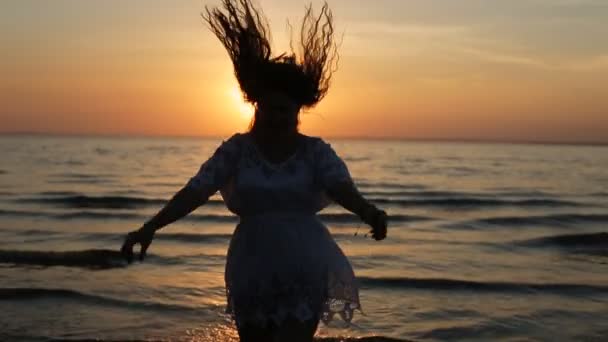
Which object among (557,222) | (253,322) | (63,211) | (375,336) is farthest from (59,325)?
(557,222)

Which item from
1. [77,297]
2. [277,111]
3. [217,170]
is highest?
[277,111]

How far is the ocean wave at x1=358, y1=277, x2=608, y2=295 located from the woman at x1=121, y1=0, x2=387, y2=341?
650 cm

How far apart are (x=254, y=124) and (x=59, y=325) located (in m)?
4.80

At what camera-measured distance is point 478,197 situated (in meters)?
25.5

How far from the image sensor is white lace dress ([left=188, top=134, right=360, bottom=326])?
3678 millimetres

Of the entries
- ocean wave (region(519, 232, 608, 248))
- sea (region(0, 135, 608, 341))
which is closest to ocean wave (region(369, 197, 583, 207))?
sea (region(0, 135, 608, 341))

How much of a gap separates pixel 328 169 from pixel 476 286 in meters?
7.01

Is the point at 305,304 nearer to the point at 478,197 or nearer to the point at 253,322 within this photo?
the point at 253,322

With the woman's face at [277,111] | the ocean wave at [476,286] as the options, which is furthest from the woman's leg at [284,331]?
the ocean wave at [476,286]

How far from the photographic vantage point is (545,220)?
19.6m

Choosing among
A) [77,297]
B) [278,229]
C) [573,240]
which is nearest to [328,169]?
[278,229]

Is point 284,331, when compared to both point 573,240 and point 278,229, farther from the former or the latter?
point 573,240

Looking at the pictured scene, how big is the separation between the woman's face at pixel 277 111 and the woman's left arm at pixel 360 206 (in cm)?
41

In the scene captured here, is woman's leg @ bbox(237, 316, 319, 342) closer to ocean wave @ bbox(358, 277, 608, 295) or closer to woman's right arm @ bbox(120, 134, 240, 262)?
woman's right arm @ bbox(120, 134, 240, 262)
